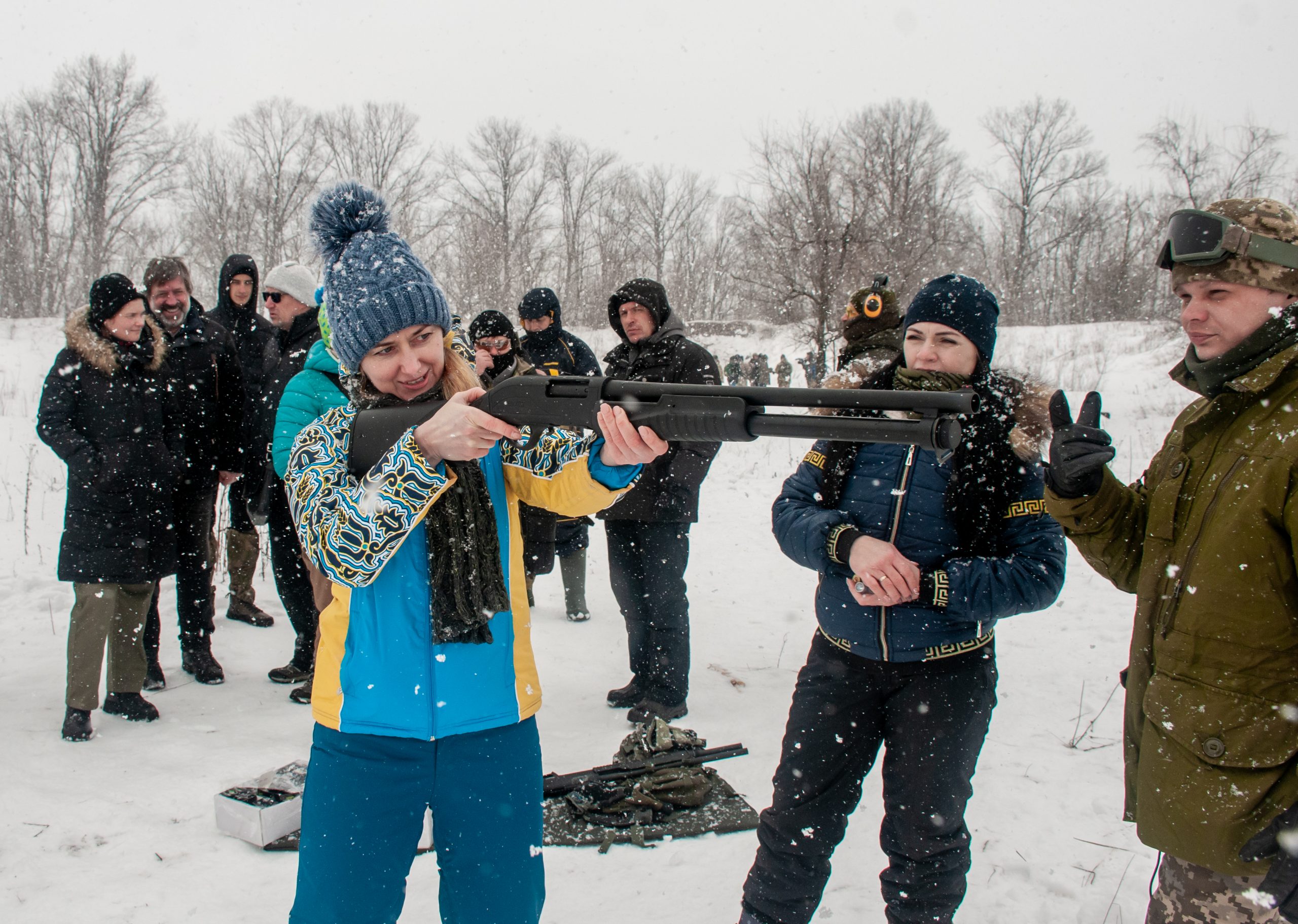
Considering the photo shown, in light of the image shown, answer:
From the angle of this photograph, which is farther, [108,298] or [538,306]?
[538,306]

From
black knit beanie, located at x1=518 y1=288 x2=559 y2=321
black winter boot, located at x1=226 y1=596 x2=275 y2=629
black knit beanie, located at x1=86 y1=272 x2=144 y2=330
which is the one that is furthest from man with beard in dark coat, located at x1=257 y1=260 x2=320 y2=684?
black knit beanie, located at x1=518 y1=288 x2=559 y2=321

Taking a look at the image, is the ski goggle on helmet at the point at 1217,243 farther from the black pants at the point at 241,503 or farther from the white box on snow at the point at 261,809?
the black pants at the point at 241,503

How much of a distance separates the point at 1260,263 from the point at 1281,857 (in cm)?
121

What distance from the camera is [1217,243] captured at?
5.63ft

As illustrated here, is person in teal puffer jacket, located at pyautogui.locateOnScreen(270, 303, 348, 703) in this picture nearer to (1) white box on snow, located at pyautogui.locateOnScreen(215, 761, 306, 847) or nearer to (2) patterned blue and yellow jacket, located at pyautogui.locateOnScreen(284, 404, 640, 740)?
(1) white box on snow, located at pyautogui.locateOnScreen(215, 761, 306, 847)

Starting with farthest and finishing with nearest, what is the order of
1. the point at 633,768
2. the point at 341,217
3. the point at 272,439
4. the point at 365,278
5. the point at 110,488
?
the point at 272,439 → the point at 110,488 → the point at 633,768 → the point at 341,217 → the point at 365,278

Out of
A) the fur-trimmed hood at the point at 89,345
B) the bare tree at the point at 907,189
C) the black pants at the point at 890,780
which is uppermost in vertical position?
the bare tree at the point at 907,189

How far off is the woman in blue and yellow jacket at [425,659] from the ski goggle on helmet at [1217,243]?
128cm

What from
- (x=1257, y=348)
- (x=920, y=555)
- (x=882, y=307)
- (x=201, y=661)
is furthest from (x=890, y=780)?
(x=201, y=661)

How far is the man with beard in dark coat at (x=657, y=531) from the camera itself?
426 cm

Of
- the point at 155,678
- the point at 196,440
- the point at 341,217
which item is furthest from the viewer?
the point at 196,440

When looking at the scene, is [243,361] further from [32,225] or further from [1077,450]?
[32,225]

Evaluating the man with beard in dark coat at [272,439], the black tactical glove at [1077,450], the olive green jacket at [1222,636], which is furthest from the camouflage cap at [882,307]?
the man with beard in dark coat at [272,439]

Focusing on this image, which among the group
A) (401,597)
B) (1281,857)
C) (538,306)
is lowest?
(1281,857)
